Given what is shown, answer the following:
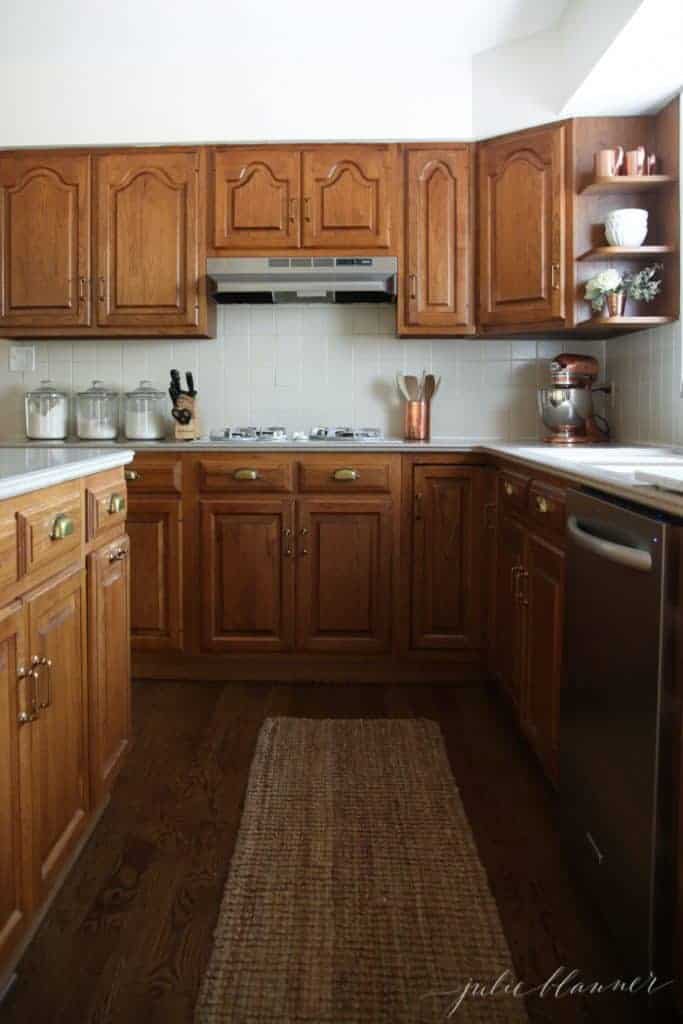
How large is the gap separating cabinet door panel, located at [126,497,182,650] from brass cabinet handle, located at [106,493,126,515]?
102 cm

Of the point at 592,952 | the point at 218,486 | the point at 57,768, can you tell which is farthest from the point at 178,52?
the point at 592,952

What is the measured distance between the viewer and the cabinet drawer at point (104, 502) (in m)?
1.96

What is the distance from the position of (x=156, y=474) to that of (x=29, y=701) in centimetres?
180

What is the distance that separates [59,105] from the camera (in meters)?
3.43

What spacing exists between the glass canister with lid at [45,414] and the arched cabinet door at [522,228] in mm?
1858

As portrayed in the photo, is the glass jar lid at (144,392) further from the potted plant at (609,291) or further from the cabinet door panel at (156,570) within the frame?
the potted plant at (609,291)

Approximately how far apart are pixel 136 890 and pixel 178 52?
3076mm

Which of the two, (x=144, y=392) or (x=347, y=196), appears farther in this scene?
(x=144, y=392)

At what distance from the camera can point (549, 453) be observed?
255 centimetres

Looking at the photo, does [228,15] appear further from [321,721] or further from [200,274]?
[321,721]

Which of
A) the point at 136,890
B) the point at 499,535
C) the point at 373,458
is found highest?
the point at 373,458

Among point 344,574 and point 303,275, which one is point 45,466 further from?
point 303,275

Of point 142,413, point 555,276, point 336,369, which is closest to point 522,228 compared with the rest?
point 555,276

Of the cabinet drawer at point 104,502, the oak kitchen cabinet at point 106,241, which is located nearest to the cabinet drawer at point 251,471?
the oak kitchen cabinet at point 106,241
